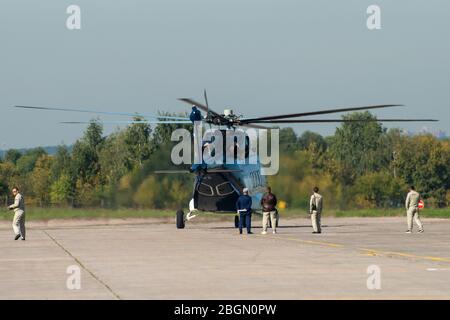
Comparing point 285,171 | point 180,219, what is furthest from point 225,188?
point 285,171

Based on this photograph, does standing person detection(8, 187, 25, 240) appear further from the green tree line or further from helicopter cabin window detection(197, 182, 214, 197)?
the green tree line

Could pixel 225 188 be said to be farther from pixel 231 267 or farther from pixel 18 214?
pixel 231 267

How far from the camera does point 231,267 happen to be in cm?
2175

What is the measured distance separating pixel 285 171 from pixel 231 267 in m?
30.3

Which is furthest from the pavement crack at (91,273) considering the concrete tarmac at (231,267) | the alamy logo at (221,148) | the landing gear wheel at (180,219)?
the landing gear wheel at (180,219)

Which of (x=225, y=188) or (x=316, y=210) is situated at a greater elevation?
(x=225, y=188)

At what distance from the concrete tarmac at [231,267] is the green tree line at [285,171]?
10734 mm

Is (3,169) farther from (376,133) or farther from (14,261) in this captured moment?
(14,261)

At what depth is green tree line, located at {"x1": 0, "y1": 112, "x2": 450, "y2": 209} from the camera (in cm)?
5241

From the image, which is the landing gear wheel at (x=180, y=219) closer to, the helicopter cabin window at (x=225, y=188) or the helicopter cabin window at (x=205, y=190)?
the helicopter cabin window at (x=205, y=190)

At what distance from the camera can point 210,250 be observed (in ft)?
92.5

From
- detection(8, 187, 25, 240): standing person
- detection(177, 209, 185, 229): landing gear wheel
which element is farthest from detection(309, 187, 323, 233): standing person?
detection(8, 187, 25, 240): standing person

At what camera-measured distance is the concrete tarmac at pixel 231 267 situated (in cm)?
1677
